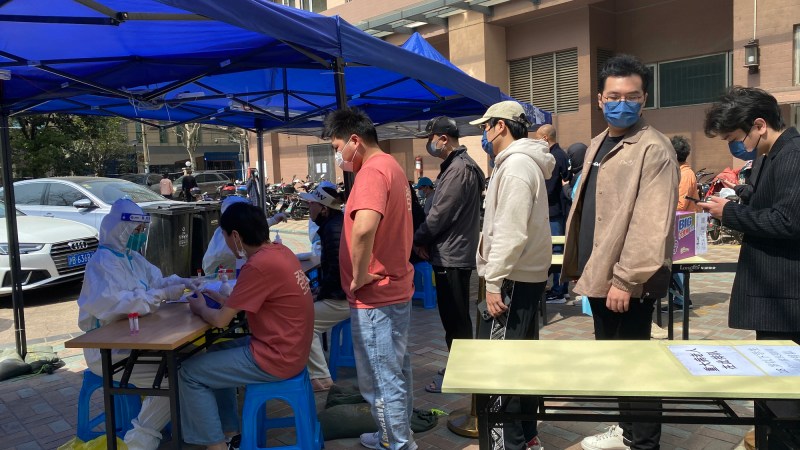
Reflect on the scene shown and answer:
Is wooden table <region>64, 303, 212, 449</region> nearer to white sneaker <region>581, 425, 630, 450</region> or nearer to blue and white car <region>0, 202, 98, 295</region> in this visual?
white sneaker <region>581, 425, 630, 450</region>

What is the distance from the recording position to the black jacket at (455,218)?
156 inches

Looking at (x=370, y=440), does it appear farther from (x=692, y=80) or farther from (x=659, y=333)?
(x=692, y=80)

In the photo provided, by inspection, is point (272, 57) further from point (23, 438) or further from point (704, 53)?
point (704, 53)

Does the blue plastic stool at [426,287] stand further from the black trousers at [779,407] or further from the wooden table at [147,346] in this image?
the black trousers at [779,407]

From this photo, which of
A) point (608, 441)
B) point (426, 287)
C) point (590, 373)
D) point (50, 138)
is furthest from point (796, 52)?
point (50, 138)

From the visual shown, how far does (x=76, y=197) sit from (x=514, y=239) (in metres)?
8.77

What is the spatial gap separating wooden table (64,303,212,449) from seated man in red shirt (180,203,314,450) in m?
0.11

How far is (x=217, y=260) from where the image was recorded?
15.9 ft

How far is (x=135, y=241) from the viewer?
3.57 metres

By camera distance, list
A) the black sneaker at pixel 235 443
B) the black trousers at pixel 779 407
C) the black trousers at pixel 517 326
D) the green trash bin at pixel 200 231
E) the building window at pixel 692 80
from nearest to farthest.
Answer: the black trousers at pixel 779 407 → the black trousers at pixel 517 326 → the black sneaker at pixel 235 443 → the green trash bin at pixel 200 231 → the building window at pixel 692 80

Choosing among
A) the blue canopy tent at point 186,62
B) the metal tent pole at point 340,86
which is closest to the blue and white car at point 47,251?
the blue canopy tent at point 186,62

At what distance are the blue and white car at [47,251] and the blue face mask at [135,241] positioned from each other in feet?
15.0

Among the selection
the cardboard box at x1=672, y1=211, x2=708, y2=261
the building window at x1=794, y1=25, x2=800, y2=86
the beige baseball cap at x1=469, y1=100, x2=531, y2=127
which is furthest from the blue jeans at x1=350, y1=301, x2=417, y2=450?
the building window at x1=794, y1=25, x2=800, y2=86

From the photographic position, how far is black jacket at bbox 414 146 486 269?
156 inches
